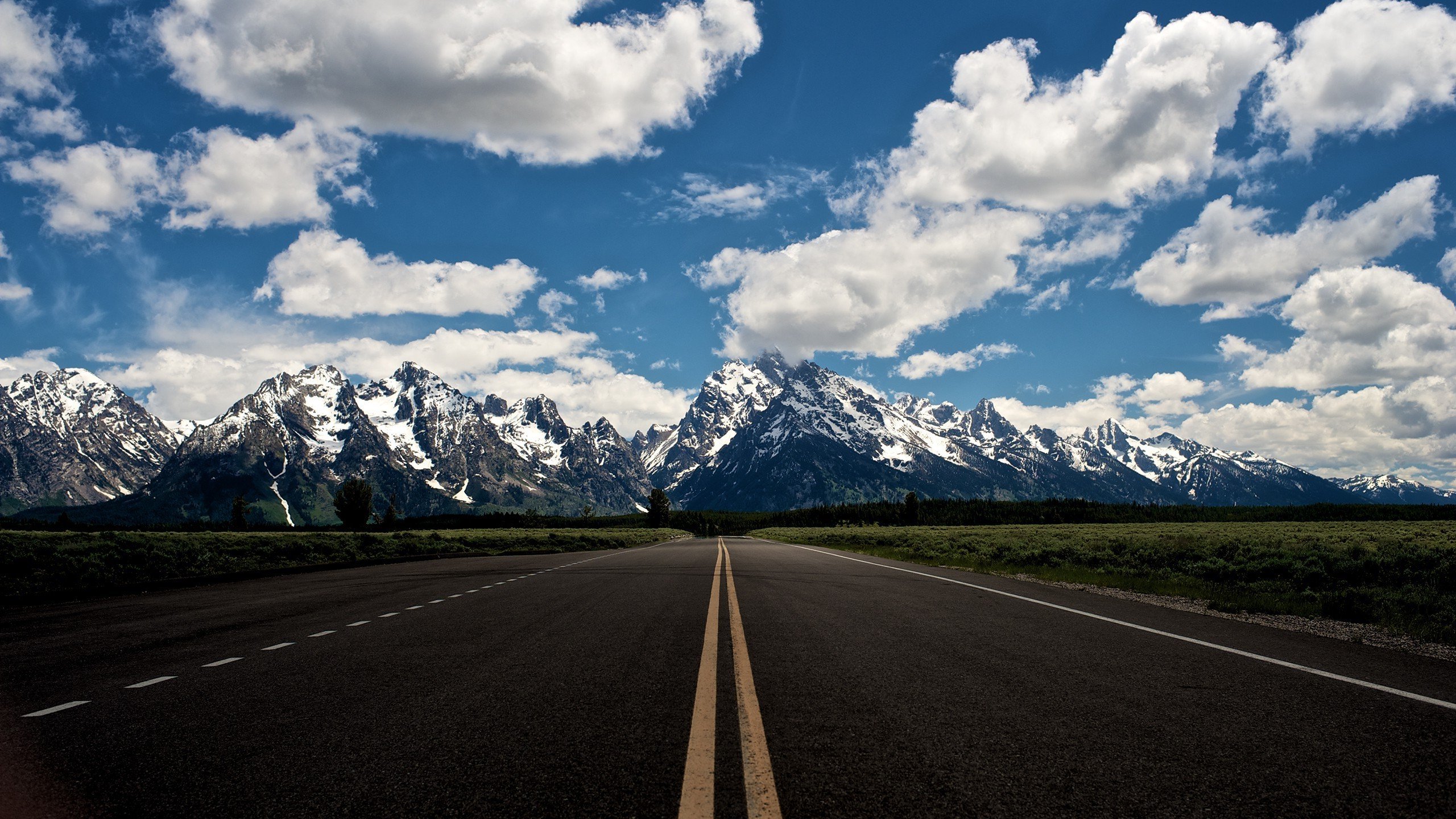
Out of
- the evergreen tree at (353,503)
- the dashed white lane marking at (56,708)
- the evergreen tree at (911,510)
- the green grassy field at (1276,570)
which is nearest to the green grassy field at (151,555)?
the dashed white lane marking at (56,708)

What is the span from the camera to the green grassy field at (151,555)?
57.5ft

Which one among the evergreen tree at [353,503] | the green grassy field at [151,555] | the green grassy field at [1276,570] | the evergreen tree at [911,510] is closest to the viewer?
the green grassy field at [1276,570]

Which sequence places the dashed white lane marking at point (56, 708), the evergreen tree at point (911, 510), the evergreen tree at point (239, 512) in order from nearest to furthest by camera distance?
the dashed white lane marking at point (56, 708)
the evergreen tree at point (239, 512)
the evergreen tree at point (911, 510)

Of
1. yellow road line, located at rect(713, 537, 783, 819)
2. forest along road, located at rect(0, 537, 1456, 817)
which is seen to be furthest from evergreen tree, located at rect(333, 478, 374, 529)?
yellow road line, located at rect(713, 537, 783, 819)

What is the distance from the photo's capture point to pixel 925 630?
9836mm

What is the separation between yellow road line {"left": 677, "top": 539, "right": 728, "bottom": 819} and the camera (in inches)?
144

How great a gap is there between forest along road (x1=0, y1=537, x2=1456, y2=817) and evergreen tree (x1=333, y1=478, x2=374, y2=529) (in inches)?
4836

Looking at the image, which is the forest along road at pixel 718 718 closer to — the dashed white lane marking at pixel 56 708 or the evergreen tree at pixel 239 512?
the dashed white lane marking at pixel 56 708

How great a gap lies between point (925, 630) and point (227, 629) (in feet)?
32.4

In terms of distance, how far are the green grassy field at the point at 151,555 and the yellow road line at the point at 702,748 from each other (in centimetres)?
1587

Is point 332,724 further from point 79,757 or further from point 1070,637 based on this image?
point 1070,637

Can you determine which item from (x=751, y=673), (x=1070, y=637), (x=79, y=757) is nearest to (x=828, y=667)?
(x=751, y=673)

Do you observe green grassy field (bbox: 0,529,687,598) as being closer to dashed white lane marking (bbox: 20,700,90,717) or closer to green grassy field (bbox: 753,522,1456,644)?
dashed white lane marking (bbox: 20,700,90,717)

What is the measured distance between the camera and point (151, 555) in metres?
21.5
